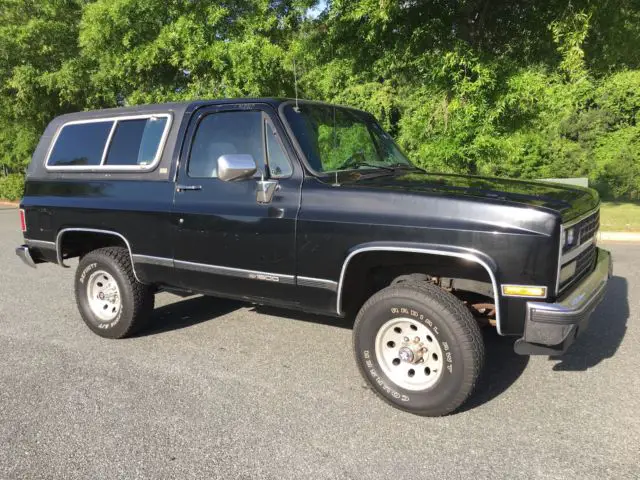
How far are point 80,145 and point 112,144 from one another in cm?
47

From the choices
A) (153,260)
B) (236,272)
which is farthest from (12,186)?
(236,272)

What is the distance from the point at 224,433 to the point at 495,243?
1973mm

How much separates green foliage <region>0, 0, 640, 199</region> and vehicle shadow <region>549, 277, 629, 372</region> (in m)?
4.24

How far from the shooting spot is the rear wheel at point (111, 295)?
4.69 meters

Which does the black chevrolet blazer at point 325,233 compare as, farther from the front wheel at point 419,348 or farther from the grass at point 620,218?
the grass at point 620,218

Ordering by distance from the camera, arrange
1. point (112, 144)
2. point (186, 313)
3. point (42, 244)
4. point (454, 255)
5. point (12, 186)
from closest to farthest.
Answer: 1. point (454, 255)
2. point (112, 144)
3. point (42, 244)
4. point (186, 313)
5. point (12, 186)

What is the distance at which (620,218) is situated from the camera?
12.2m

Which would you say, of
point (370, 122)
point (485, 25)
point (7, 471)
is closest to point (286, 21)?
point (485, 25)

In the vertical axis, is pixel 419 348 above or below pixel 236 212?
below

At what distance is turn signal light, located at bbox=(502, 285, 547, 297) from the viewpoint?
299 cm

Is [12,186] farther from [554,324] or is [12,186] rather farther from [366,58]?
[554,324]

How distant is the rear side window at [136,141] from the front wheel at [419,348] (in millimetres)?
2332

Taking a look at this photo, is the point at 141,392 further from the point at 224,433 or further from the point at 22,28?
the point at 22,28

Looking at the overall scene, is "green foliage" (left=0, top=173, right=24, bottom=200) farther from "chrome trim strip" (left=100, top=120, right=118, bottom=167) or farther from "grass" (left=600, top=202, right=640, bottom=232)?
"grass" (left=600, top=202, right=640, bottom=232)
